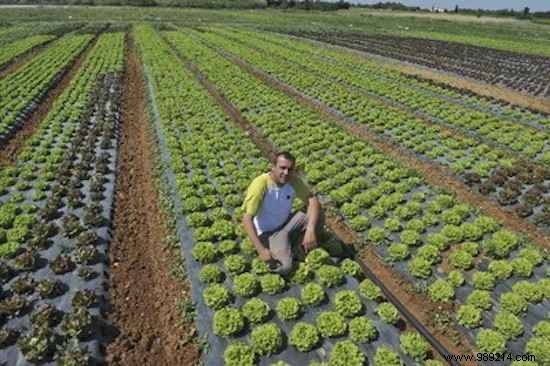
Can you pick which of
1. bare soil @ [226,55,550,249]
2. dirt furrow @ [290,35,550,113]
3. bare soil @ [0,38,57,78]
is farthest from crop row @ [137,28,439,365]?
bare soil @ [0,38,57,78]

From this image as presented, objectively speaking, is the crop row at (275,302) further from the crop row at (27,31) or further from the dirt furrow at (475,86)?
the crop row at (27,31)

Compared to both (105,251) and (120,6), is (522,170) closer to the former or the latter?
(105,251)

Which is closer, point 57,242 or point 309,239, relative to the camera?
point 309,239

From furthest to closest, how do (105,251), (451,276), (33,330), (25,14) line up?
1. (25,14)
2. (105,251)
3. (451,276)
4. (33,330)

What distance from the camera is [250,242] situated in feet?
33.1

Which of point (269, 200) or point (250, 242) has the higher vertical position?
point (269, 200)

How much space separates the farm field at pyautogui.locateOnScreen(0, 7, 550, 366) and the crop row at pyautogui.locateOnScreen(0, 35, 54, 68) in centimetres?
1583

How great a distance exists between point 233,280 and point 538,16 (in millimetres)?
147845

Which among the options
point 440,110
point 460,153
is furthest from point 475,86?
point 460,153

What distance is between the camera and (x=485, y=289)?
8891mm

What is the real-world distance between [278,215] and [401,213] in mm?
4687

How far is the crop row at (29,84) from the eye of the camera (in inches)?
806

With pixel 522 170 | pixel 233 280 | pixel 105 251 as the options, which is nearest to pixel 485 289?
pixel 233 280

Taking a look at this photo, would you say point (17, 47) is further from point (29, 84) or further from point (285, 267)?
point (285, 267)
